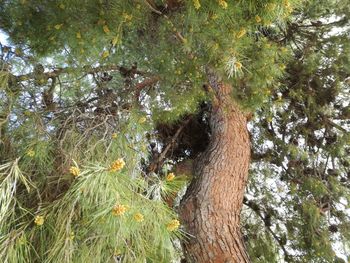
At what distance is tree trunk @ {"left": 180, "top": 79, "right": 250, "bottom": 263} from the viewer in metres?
2.19

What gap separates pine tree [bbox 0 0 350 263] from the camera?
51.1 inches

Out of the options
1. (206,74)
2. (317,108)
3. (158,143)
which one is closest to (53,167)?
(206,74)

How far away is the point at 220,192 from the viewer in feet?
8.09

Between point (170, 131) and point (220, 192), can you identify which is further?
point (170, 131)

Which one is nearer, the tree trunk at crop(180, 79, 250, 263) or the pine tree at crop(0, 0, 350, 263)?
the pine tree at crop(0, 0, 350, 263)

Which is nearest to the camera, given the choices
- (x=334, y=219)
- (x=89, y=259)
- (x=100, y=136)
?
(x=89, y=259)

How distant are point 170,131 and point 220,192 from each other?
1.02 m

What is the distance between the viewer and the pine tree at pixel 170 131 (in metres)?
1.30

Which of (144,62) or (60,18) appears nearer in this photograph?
(60,18)

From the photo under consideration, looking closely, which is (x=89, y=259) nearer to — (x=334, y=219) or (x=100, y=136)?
(x=100, y=136)

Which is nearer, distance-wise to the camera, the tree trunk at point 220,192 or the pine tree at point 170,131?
the pine tree at point 170,131

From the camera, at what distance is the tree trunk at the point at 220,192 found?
2191 millimetres

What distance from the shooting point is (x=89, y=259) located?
127 centimetres

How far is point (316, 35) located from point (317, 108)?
59 centimetres
